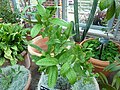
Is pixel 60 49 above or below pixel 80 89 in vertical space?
above

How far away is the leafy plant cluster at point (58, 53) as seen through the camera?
24.6 inches

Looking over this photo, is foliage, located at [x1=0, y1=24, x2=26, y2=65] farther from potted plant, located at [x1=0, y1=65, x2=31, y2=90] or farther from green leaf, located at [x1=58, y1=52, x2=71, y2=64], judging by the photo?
green leaf, located at [x1=58, y1=52, x2=71, y2=64]

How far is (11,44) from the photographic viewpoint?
137cm

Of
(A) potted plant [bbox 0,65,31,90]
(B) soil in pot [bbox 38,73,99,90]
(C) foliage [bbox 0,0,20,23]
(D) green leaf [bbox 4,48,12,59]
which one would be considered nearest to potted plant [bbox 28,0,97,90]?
(B) soil in pot [bbox 38,73,99,90]

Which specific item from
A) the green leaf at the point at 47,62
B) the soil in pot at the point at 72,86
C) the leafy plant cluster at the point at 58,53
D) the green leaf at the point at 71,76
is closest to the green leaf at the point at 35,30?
the leafy plant cluster at the point at 58,53

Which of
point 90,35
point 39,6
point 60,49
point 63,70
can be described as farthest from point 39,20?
point 90,35

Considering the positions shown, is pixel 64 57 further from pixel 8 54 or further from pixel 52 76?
pixel 8 54

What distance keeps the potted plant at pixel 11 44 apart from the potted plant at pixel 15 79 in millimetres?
102

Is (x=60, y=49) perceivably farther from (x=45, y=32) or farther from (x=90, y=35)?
(x=90, y=35)

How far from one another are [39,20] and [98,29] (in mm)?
1261

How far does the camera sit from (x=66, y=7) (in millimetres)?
1891

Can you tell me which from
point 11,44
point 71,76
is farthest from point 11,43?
point 71,76

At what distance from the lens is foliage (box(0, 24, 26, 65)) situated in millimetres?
1266

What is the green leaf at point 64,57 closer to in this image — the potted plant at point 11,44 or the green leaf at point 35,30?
the green leaf at point 35,30
